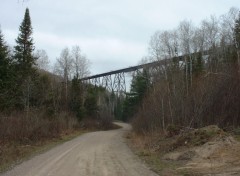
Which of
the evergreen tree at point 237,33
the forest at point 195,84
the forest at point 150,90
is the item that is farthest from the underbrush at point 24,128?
the evergreen tree at point 237,33

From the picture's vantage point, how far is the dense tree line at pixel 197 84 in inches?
941

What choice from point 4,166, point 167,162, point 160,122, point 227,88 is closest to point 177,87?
point 160,122

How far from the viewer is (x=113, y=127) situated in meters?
77.6

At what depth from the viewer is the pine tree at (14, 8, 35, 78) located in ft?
177

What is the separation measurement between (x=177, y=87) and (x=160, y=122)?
12.6 ft

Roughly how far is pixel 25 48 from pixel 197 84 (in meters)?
32.5

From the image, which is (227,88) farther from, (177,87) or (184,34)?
(184,34)

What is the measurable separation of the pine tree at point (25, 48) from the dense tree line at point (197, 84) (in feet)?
57.3

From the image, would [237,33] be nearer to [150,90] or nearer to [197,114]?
[150,90]

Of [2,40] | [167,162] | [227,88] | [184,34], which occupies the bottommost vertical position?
[167,162]

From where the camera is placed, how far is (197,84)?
95.8 feet

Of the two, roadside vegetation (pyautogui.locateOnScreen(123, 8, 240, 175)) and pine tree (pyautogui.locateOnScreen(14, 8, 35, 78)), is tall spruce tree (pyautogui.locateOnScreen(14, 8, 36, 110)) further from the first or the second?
roadside vegetation (pyautogui.locateOnScreen(123, 8, 240, 175))

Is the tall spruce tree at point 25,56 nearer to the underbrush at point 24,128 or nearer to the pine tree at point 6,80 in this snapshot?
the pine tree at point 6,80

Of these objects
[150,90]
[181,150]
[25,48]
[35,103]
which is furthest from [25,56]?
[181,150]
